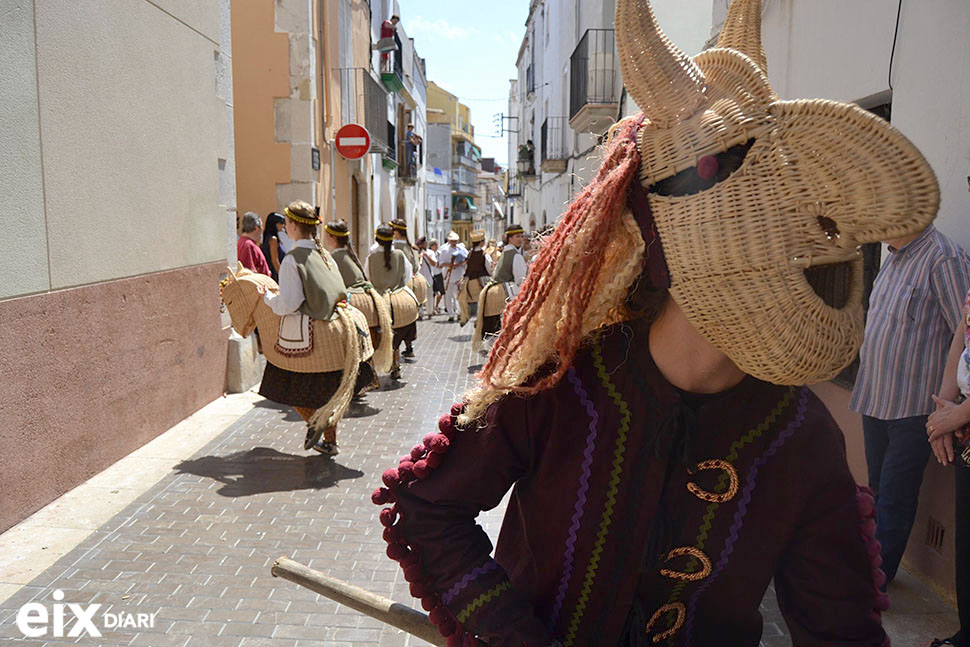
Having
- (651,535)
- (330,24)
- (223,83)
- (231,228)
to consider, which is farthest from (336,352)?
(330,24)

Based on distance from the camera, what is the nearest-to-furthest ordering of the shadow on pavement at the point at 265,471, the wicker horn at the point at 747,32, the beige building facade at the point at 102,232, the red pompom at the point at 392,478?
the wicker horn at the point at 747,32
the red pompom at the point at 392,478
the beige building facade at the point at 102,232
the shadow on pavement at the point at 265,471

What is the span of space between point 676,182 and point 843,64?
4466 mm

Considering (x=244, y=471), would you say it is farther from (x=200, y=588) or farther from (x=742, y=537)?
(x=742, y=537)

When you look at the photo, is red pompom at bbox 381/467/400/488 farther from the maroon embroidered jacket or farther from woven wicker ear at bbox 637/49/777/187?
woven wicker ear at bbox 637/49/777/187

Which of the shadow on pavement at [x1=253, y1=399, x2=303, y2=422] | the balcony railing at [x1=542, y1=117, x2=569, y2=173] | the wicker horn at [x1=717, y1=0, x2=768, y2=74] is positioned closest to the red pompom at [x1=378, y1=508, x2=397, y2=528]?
the wicker horn at [x1=717, y1=0, x2=768, y2=74]

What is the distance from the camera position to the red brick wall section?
4.29m

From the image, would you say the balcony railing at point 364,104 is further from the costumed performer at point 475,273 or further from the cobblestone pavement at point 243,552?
the cobblestone pavement at point 243,552

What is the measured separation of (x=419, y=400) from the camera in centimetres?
808

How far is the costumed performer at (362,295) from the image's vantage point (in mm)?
7504

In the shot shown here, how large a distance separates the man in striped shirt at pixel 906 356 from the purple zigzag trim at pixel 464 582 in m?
2.80

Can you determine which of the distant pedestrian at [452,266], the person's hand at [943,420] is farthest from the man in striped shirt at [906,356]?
the distant pedestrian at [452,266]

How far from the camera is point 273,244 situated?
31.4 ft

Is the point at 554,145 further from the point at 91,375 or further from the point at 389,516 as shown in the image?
the point at 389,516

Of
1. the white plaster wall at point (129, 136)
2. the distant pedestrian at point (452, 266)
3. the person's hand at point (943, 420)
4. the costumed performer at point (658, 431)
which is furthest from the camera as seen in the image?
the distant pedestrian at point (452, 266)
